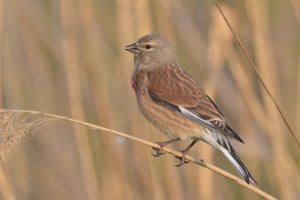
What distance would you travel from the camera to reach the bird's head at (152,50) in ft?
11.0

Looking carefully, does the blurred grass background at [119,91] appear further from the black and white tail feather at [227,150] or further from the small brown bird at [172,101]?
the black and white tail feather at [227,150]

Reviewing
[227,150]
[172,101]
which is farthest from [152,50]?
[227,150]

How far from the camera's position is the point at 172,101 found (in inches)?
121

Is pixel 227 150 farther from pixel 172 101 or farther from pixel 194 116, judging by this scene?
pixel 172 101

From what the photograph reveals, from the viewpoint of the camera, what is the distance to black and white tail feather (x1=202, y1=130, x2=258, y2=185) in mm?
2531

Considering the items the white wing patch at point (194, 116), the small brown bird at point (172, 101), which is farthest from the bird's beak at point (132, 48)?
the white wing patch at point (194, 116)

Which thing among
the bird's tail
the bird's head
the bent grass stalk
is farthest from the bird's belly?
the bent grass stalk

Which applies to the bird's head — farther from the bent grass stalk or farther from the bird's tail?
the bent grass stalk

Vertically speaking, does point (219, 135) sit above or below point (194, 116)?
below

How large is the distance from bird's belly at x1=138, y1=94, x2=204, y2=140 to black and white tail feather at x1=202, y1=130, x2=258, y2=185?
0.35 feet

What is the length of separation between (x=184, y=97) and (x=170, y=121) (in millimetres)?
149

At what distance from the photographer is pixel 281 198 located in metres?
3.18

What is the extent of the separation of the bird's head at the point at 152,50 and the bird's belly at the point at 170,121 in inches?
16.5

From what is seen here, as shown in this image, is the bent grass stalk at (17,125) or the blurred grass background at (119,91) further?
the blurred grass background at (119,91)
